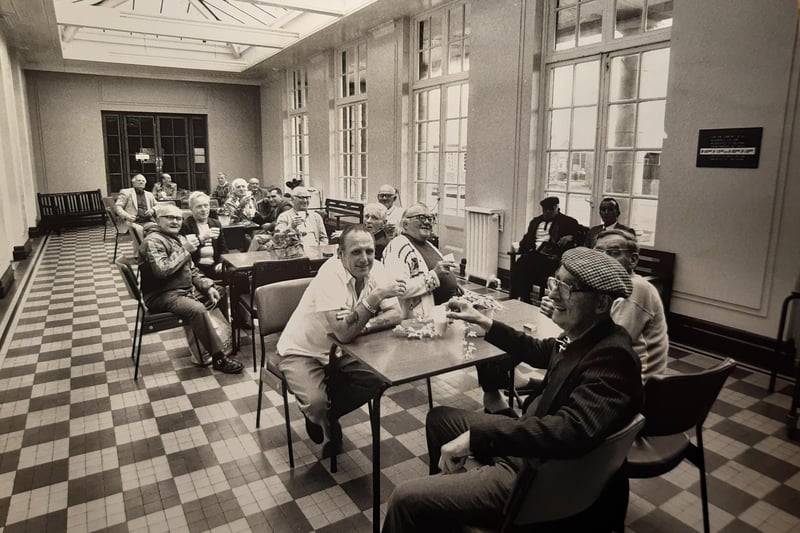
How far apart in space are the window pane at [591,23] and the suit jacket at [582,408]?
534 cm

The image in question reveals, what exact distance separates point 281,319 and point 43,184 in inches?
526

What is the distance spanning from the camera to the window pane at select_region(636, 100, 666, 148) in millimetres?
5547

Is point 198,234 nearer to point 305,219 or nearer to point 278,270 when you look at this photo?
point 305,219

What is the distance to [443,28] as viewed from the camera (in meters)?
8.34

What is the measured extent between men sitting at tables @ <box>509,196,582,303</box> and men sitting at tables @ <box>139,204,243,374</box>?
3260mm

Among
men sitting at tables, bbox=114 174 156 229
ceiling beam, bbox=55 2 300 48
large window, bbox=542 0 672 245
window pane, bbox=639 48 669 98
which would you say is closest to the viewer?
window pane, bbox=639 48 669 98

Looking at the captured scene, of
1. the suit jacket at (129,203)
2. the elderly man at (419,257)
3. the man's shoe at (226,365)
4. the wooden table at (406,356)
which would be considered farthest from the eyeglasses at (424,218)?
the suit jacket at (129,203)

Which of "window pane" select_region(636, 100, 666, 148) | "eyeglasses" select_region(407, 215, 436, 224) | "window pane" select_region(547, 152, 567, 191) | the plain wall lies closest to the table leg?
"eyeglasses" select_region(407, 215, 436, 224)

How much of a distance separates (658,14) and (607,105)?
0.97m

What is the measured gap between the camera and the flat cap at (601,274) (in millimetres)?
1801

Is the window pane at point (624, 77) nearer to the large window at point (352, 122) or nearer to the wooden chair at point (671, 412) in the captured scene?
the wooden chair at point (671, 412)

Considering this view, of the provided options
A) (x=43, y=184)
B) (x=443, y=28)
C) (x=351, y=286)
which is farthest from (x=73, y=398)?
(x=43, y=184)

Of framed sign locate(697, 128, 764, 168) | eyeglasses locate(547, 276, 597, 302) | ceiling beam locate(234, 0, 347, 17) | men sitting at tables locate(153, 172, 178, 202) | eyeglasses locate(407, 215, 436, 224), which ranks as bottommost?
men sitting at tables locate(153, 172, 178, 202)

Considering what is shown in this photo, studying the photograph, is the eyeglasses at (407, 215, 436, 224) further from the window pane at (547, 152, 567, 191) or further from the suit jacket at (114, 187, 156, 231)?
the suit jacket at (114, 187, 156, 231)
